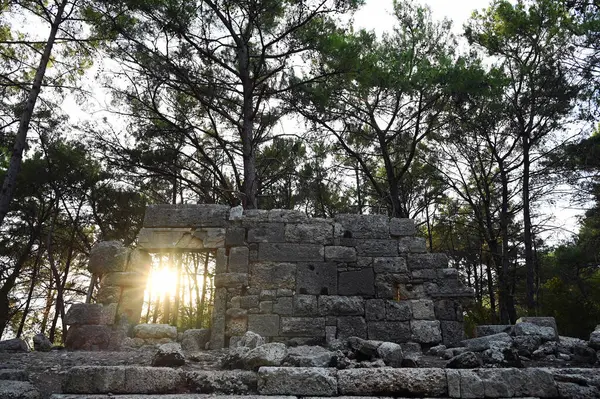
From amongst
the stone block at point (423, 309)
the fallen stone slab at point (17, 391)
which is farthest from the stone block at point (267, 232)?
the fallen stone slab at point (17, 391)

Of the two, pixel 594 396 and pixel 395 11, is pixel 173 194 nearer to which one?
pixel 395 11

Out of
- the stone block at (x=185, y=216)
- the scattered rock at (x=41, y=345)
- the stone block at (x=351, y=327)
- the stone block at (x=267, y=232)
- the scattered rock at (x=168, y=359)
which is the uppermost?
the stone block at (x=185, y=216)

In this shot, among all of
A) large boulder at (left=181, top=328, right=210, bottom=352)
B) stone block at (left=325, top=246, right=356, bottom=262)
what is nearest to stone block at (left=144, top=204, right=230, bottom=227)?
large boulder at (left=181, top=328, right=210, bottom=352)

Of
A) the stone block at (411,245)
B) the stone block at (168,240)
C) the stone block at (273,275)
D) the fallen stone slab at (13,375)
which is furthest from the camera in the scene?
the stone block at (411,245)

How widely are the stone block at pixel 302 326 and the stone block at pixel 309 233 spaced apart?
47.4 inches

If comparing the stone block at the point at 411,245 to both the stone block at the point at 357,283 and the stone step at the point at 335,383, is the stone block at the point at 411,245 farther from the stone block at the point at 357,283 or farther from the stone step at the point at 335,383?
the stone step at the point at 335,383

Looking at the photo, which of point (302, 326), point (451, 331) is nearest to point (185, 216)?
point (302, 326)

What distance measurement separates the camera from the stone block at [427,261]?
6.25 metres

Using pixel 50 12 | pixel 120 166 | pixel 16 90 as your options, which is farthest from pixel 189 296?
pixel 50 12

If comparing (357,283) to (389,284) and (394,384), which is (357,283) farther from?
(394,384)

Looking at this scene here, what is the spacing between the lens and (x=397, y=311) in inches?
233

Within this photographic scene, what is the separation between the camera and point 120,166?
1052 centimetres

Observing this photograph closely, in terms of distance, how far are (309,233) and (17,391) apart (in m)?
4.31

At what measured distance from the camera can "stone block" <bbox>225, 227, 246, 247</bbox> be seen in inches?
243
